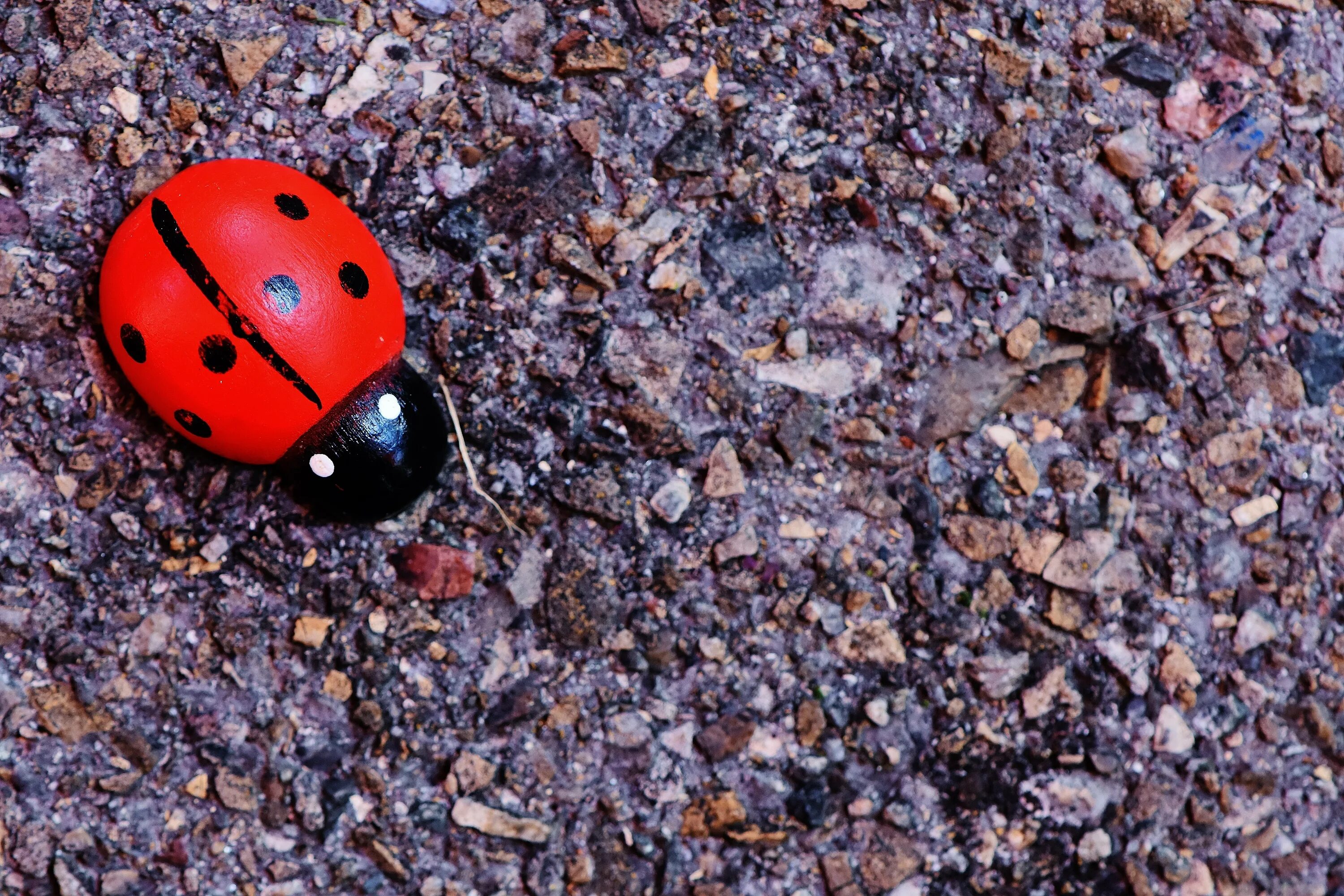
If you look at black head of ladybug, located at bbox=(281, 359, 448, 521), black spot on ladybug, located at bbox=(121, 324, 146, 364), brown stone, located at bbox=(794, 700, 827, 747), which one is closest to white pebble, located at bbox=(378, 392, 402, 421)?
black head of ladybug, located at bbox=(281, 359, 448, 521)

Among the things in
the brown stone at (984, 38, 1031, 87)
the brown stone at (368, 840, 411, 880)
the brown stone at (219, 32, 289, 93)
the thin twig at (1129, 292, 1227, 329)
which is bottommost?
the brown stone at (368, 840, 411, 880)

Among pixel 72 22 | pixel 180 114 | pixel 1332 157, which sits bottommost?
pixel 1332 157

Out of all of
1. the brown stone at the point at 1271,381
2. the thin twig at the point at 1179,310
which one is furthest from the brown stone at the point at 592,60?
the brown stone at the point at 1271,381

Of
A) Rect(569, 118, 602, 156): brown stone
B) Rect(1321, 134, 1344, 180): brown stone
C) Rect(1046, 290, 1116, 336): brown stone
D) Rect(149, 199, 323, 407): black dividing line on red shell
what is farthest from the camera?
Rect(1321, 134, 1344, 180): brown stone

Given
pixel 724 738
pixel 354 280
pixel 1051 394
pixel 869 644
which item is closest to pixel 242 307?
pixel 354 280

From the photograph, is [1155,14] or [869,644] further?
[1155,14]

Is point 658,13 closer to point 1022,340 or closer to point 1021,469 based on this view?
point 1022,340

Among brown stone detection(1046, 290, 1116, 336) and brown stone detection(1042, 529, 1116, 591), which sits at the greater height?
brown stone detection(1046, 290, 1116, 336)

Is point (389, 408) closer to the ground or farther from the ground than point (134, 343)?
closer to the ground

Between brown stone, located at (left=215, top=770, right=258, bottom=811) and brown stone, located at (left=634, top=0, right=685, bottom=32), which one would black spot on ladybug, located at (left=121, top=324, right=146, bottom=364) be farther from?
brown stone, located at (left=634, top=0, right=685, bottom=32)
